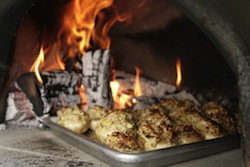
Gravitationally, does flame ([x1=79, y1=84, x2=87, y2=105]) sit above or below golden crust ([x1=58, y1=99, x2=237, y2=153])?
above

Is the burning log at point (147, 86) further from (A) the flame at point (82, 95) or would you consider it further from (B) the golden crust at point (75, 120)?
(B) the golden crust at point (75, 120)

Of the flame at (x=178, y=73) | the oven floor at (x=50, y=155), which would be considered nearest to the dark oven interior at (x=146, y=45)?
the flame at (x=178, y=73)

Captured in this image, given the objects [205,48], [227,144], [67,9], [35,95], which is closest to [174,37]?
[205,48]

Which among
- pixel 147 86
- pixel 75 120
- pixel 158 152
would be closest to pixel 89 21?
pixel 147 86

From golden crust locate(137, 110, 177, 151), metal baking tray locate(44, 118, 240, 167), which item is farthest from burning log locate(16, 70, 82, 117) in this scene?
golden crust locate(137, 110, 177, 151)

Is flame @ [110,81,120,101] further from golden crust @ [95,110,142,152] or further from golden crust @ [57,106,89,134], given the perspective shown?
golden crust @ [95,110,142,152]

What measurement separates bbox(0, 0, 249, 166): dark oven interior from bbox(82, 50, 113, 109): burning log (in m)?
0.45

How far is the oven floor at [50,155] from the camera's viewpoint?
1.57m

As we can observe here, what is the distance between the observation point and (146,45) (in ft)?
10.8

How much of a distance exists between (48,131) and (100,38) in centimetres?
131

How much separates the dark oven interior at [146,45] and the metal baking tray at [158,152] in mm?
743

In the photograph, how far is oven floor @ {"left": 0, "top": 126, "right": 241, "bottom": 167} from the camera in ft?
5.15

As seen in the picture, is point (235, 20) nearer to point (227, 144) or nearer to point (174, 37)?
point (227, 144)

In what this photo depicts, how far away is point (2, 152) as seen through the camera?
177 centimetres
